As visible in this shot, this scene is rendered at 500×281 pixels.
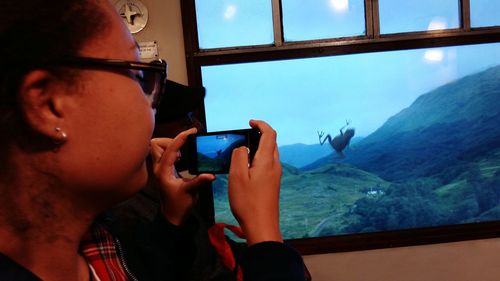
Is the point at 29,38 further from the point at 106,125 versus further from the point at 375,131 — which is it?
the point at 375,131

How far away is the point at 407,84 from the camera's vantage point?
222cm

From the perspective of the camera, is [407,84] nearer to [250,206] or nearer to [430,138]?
[430,138]

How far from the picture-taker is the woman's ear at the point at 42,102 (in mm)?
413

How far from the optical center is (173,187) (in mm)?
771

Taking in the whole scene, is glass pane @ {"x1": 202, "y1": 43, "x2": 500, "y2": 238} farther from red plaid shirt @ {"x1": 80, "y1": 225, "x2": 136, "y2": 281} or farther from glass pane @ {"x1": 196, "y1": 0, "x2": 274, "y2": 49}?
red plaid shirt @ {"x1": 80, "y1": 225, "x2": 136, "y2": 281}

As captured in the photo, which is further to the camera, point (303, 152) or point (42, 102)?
point (303, 152)

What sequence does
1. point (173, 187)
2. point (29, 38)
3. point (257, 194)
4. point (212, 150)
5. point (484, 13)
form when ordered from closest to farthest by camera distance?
point (29, 38), point (257, 194), point (173, 187), point (212, 150), point (484, 13)

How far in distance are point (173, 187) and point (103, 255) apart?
0.61ft

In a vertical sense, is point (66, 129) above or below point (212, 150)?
above

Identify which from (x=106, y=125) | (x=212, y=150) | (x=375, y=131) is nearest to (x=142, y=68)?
(x=106, y=125)

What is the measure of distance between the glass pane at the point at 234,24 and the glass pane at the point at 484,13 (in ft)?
3.87

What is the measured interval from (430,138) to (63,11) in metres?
2.26

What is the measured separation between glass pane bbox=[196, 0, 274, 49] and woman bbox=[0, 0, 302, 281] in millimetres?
1703

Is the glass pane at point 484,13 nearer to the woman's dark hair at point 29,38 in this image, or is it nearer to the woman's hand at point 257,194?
the woman's hand at point 257,194
